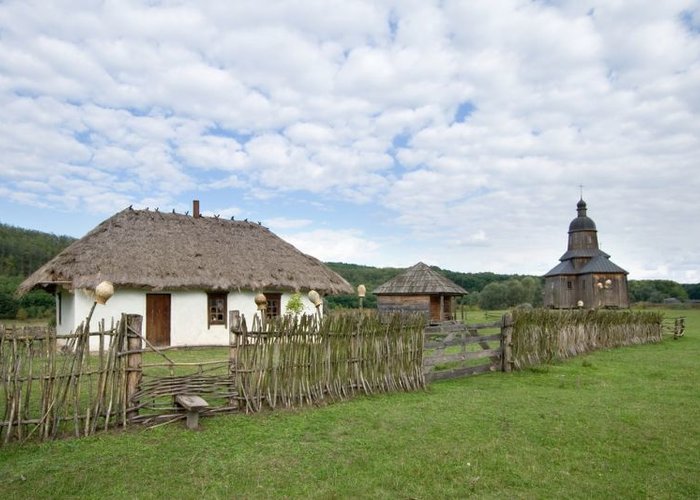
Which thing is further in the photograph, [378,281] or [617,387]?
[378,281]

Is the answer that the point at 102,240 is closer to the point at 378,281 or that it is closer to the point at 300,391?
the point at 300,391

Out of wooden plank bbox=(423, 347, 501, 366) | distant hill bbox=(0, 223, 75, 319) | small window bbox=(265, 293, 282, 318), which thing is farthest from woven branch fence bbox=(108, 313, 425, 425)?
distant hill bbox=(0, 223, 75, 319)

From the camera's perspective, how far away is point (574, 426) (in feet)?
19.2

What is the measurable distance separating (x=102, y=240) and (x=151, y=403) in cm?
1130

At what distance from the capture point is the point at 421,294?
78.3 ft

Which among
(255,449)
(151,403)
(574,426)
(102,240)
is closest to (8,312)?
(102,240)

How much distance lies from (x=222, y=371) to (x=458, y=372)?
460 centimetres

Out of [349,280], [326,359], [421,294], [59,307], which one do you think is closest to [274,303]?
[59,307]

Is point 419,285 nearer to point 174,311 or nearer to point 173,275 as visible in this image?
point 174,311

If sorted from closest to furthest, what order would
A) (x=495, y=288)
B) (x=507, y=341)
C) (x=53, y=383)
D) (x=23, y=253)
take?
(x=53, y=383) < (x=507, y=341) < (x=23, y=253) < (x=495, y=288)

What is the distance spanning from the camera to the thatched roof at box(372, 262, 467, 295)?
23369mm

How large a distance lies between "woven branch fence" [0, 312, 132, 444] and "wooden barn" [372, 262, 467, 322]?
18.1 meters

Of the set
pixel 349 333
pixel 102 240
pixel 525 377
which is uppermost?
pixel 102 240

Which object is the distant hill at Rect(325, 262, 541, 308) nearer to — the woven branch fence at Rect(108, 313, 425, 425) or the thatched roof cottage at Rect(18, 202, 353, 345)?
the thatched roof cottage at Rect(18, 202, 353, 345)
